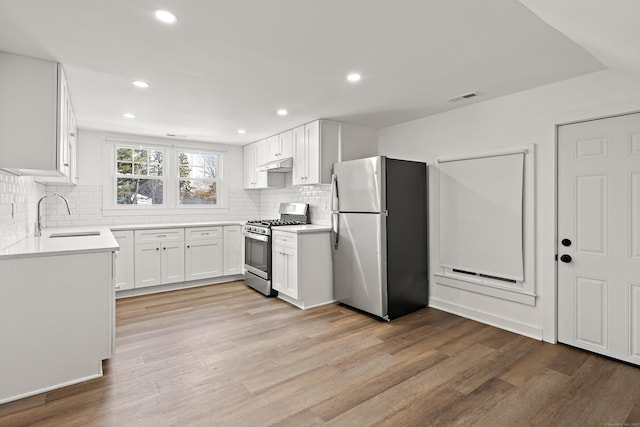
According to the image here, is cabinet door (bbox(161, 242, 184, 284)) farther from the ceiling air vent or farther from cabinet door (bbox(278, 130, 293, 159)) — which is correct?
the ceiling air vent

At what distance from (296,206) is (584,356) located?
3756 millimetres

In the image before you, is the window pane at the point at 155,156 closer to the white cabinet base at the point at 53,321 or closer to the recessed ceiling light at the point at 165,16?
the white cabinet base at the point at 53,321

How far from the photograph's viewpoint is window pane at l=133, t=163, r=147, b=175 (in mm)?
5156

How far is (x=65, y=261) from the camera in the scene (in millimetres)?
2264

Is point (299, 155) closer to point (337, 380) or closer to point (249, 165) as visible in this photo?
point (249, 165)

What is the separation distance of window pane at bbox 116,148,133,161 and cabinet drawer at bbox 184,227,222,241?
153 cm

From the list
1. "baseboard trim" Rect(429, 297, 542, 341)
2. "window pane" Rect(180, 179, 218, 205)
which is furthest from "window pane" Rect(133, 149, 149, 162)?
"baseboard trim" Rect(429, 297, 542, 341)

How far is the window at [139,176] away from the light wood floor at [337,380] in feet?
7.81

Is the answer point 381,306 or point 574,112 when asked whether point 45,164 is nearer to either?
point 381,306

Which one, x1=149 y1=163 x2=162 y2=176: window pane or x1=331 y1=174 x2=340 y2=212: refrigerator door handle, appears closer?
x1=331 y1=174 x2=340 y2=212: refrigerator door handle

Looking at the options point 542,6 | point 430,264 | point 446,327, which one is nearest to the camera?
point 542,6

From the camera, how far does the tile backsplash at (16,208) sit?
96.7 inches

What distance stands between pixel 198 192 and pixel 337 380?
4.36 m

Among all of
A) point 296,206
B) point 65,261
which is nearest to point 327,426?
point 65,261
